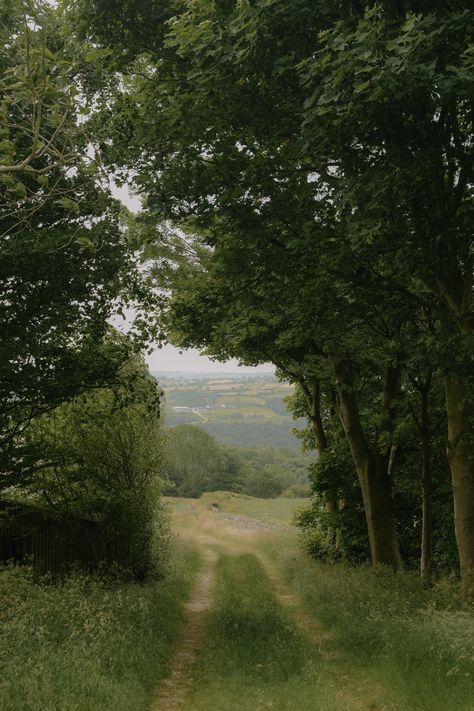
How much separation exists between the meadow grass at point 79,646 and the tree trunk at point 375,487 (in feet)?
21.8

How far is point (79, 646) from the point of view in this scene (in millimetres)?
9953

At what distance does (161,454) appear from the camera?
76.1 ft

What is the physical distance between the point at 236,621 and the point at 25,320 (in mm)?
9119

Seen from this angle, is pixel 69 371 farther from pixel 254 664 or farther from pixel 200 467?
pixel 200 467

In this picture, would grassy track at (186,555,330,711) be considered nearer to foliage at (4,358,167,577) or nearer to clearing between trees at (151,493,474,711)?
clearing between trees at (151,493,474,711)

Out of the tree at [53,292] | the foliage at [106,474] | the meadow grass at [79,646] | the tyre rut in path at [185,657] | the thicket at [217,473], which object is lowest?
the thicket at [217,473]

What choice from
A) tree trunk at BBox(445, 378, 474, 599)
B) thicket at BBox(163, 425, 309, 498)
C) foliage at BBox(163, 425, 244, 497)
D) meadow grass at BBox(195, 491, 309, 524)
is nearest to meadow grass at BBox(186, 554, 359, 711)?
tree trunk at BBox(445, 378, 474, 599)

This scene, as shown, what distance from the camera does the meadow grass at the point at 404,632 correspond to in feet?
26.4

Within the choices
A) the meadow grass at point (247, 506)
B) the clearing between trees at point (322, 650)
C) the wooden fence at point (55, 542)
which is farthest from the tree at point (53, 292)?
the meadow grass at point (247, 506)

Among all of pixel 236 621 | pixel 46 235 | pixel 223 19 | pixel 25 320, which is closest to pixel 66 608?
pixel 236 621

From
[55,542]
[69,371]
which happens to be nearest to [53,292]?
[69,371]

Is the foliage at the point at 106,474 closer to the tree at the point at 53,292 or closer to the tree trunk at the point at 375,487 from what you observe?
the tree at the point at 53,292

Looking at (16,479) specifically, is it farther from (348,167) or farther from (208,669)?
(348,167)

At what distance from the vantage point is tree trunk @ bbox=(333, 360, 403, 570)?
18.6 metres
